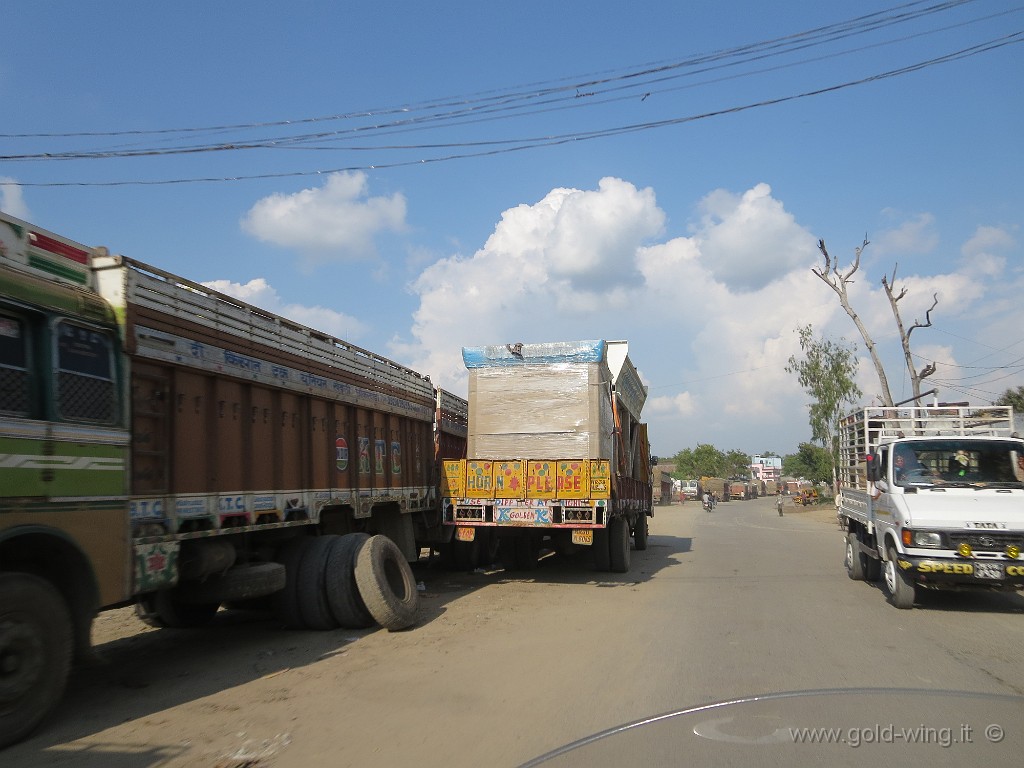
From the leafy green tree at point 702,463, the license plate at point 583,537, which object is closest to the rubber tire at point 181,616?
the license plate at point 583,537

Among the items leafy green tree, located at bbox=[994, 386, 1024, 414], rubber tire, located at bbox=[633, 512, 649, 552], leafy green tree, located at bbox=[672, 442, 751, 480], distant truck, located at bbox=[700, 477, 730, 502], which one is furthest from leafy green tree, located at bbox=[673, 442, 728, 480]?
rubber tire, located at bbox=[633, 512, 649, 552]

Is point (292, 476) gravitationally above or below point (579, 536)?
above

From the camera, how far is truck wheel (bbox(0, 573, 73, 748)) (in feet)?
15.3

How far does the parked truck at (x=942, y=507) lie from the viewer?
28.6ft

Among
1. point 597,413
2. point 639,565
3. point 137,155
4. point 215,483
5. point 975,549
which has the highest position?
point 137,155

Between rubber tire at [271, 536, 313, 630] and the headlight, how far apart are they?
7.09 m

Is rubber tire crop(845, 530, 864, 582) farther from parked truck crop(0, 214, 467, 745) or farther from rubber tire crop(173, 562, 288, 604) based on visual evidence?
rubber tire crop(173, 562, 288, 604)

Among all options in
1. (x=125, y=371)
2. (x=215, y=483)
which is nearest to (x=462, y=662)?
(x=215, y=483)

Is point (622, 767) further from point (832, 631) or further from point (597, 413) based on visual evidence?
point (597, 413)

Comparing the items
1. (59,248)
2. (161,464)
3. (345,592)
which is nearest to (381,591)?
(345,592)

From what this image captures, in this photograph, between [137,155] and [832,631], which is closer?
[832,631]

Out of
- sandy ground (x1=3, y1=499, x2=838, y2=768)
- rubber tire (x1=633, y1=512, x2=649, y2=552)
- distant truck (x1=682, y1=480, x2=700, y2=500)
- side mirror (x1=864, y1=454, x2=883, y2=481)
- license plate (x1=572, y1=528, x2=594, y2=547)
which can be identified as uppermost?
side mirror (x1=864, y1=454, x2=883, y2=481)

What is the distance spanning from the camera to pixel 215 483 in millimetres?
7020

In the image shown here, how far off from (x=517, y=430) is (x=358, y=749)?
319 inches
